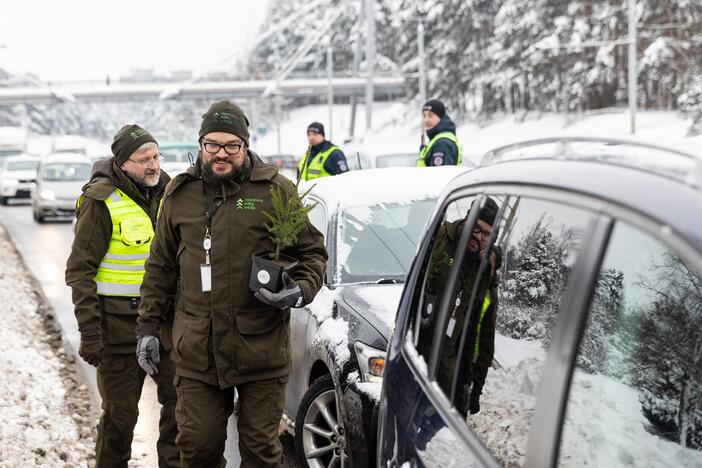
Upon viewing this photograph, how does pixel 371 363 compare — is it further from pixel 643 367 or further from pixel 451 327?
pixel 643 367

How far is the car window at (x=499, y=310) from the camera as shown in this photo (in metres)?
2.16

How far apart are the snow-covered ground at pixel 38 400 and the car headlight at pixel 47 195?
14936 mm

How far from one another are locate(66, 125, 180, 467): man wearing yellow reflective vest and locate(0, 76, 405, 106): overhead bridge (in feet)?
305

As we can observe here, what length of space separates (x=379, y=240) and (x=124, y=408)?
169 cm

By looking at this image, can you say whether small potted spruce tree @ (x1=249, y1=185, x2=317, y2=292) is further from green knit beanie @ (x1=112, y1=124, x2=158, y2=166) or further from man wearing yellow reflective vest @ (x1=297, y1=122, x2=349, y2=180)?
man wearing yellow reflective vest @ (x1=297, y1=122, x2=349, y2=180)

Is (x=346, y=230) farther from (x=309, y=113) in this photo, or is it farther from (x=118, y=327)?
(x=309, y=113)

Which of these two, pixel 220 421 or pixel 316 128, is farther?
Result: pixel 316 128

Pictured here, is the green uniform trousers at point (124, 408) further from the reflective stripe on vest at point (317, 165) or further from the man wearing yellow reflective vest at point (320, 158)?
the reflective stripe on vest at point (317, 165)

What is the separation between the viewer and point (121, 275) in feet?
18.2

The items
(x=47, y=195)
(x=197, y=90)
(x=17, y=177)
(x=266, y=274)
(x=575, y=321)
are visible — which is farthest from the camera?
(x=197, y=90)

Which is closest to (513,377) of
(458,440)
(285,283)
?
(458,440)

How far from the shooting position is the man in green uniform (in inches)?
172

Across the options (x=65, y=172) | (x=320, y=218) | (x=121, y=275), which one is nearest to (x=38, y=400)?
(x=121, y=275)

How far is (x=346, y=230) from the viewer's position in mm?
6145
